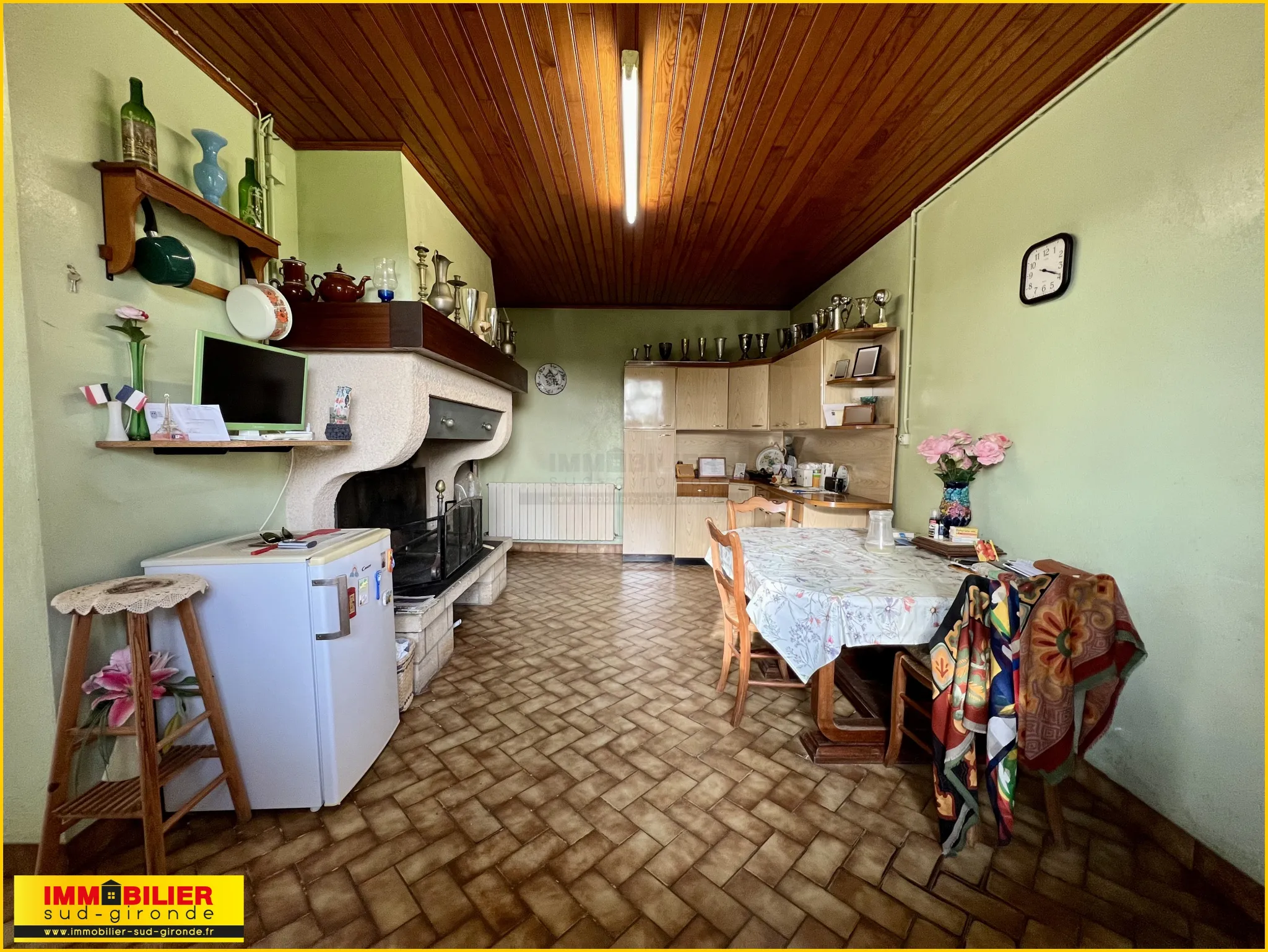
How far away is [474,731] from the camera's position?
210 cm

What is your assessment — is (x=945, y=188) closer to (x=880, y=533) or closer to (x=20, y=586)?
(x=880, y=533)

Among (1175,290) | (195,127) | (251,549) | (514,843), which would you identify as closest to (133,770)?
(251,549)

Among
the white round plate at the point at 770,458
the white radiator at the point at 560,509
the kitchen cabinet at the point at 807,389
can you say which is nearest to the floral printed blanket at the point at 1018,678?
the kitchen cabinet at the point at 807,389

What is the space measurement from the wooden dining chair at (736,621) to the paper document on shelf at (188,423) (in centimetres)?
195

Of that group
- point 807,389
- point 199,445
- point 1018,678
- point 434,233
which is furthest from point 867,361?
point 199,445

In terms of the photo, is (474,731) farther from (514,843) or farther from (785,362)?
(785,362)

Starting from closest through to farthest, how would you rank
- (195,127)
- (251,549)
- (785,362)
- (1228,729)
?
1. (1228,729)
2. (251,549)
3. (195,127)
4. (785,362)

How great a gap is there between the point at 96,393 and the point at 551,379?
4.27 metres

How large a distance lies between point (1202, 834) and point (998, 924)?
0.82 m

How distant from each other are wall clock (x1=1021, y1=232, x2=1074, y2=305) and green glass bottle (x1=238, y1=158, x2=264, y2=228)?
3518 mm

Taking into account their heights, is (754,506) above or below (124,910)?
above

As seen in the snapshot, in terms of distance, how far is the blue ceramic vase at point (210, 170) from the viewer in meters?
1.74

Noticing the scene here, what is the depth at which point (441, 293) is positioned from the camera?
8.18 feet

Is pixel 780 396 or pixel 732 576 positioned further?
pixel 780 396
